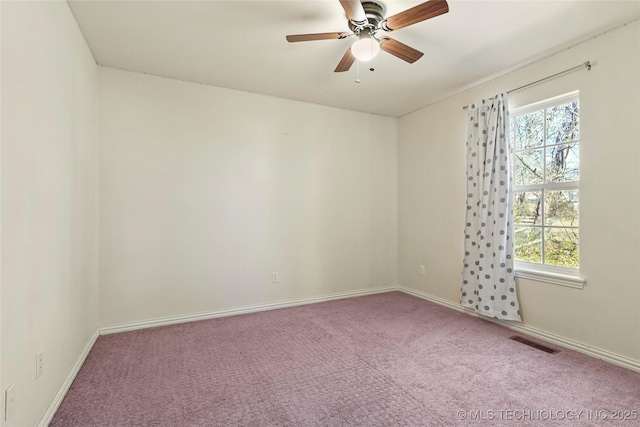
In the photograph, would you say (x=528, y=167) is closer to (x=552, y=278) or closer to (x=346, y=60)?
(x=552, y=278)

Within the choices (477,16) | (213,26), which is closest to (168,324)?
(213,26)

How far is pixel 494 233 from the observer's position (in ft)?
10.4

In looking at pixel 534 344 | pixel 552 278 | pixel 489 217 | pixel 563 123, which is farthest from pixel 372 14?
pixel 534 344

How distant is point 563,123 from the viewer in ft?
9.25

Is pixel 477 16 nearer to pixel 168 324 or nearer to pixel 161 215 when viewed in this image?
pixel 161 215

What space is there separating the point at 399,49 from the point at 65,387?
10.3 feet

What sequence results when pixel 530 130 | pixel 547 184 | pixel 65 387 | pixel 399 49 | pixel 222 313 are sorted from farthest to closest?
1. pixel 222 313
2. pixel 530 130
3. pixel 547 184
4. pixel 399 49
5. pixel 65 387

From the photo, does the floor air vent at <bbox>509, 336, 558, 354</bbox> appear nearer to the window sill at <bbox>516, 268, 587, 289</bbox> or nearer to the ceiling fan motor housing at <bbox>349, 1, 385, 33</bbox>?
the window sill at <bbox>516, 268, 587, 289</bbox>

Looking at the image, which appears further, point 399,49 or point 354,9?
point 399,49

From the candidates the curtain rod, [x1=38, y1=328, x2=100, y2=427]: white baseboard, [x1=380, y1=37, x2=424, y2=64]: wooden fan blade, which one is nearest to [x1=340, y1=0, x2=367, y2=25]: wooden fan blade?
[x1=380, y1=37, x2=424, y2=64]: wooden fan blade

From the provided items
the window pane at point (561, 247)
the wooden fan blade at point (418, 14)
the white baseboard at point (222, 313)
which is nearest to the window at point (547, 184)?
the window pane at point (561, 247)

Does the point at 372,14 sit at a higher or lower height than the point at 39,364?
higher

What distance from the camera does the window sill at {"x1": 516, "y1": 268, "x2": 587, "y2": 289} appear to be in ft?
8.66

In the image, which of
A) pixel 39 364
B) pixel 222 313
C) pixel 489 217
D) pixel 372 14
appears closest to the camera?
pixel 39 364
